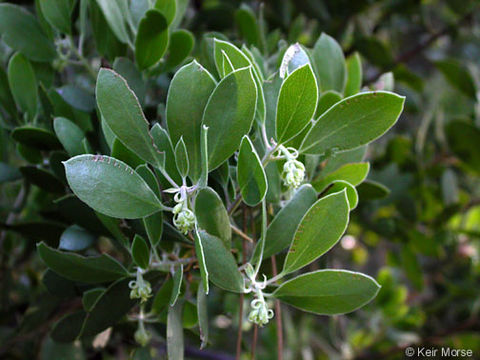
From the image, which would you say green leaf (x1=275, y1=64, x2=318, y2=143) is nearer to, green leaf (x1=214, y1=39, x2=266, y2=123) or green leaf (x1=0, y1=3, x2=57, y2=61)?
green leaf (x1=214, y1=39, x2=266, y2=123)

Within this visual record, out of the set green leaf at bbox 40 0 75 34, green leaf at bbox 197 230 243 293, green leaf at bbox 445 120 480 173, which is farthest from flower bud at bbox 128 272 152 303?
green leaf at bbox 445 120 480 173

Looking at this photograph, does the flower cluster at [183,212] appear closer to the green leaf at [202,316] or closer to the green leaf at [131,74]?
the green leaf at [202,316]

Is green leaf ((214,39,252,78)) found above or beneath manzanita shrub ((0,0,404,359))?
above


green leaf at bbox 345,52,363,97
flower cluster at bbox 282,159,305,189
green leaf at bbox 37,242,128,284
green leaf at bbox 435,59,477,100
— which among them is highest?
flower cluster at bbox 282,159,305,189

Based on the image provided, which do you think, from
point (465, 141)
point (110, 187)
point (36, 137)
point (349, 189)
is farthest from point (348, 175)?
point (465, 141)

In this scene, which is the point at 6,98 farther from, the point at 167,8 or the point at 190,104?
the point at 190,104

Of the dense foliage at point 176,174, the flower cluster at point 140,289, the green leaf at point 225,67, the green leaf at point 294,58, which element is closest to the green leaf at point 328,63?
the dense foliage at point 176,174
